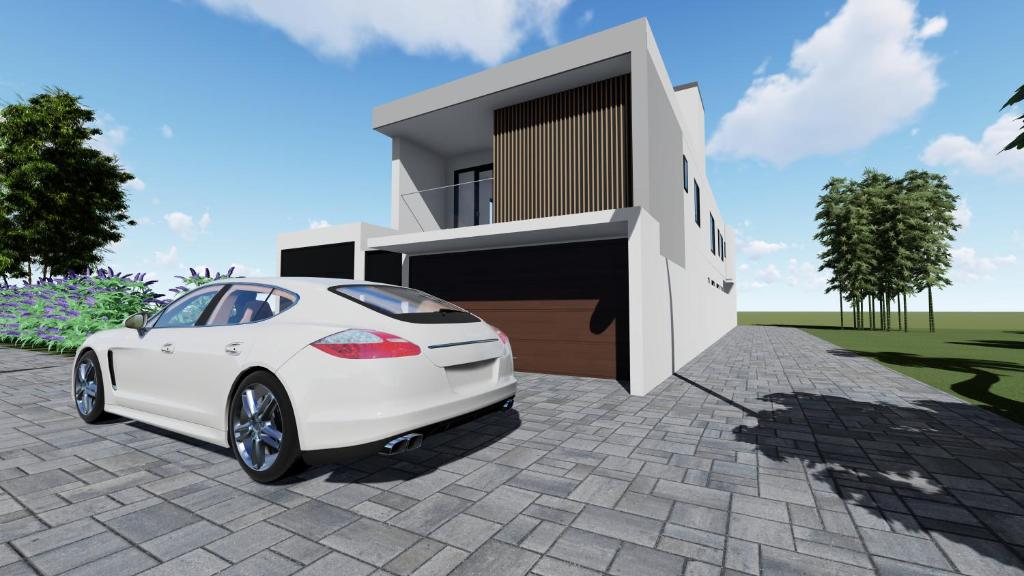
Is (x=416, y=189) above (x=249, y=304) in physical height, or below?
above

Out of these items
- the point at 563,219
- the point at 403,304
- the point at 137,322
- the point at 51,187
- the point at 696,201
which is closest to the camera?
the point at 403,304

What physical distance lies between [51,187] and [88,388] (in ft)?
68.3

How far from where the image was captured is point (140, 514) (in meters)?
2.47

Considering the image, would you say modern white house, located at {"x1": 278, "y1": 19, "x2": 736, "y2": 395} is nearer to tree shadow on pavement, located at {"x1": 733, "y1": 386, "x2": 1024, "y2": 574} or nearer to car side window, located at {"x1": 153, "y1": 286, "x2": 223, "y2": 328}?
tree shadow on pavement, located at {"x1": 733, "y1": 386, "x2": 1024, "y2": 574}

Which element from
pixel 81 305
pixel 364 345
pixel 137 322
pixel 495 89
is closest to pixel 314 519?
pixel 364 345

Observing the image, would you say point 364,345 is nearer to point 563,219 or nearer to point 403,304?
point 403,304

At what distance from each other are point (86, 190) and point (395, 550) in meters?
25.6

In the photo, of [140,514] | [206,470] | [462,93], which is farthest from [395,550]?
[462,93]

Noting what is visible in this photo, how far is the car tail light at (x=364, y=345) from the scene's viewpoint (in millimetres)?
2613

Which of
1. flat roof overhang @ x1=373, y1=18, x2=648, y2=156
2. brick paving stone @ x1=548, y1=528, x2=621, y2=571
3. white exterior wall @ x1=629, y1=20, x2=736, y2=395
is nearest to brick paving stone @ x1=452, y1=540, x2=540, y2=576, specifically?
brick paving stone @ x1=548, y1=528, x2=621, y2=571

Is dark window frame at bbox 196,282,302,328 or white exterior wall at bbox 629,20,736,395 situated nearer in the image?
dark window frame at bbox 196,282,302,328

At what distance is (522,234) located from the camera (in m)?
7.96

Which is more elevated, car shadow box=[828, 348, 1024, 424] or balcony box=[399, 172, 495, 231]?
balcony box=[399, 172, 495, 231]

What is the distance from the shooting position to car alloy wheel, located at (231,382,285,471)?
2.84m
